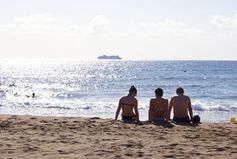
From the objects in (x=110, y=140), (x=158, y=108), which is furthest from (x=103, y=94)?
(x=110, y=140)

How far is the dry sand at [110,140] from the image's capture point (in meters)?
7.02

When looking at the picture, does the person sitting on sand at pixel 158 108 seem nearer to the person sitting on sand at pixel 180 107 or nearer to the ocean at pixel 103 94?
the person sitting on sand at pixel 180 107

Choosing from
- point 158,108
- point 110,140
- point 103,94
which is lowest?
point 103,94

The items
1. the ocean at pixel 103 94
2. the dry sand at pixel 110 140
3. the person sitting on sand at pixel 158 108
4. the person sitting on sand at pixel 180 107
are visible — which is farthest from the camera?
the ocean at pixel 103 94

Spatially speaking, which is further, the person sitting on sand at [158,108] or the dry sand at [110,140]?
the person sitting on sand at [158,108]

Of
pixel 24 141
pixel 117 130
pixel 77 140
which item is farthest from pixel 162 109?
pixel 24 141

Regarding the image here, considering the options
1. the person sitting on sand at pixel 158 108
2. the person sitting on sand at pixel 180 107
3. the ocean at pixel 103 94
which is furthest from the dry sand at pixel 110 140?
the ocean at pixel 103 94

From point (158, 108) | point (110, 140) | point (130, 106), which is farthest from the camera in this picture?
point (130, 106)

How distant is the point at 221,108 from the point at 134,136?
59.0 feet

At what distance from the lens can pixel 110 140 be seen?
321 inches

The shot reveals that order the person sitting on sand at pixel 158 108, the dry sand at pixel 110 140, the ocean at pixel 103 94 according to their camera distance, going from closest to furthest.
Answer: the dry sand at pixel 110 140 → the person sitting on sand at pixel 158 108 → the ocean at pixel 103 94

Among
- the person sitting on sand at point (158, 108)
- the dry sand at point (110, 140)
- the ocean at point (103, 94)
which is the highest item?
the person sitting on sand at point (158, 108)

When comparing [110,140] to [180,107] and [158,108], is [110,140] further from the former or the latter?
[180,107]

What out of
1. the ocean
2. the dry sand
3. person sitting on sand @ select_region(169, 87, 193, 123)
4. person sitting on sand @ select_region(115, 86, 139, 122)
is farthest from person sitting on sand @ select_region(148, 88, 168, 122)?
the ocean
